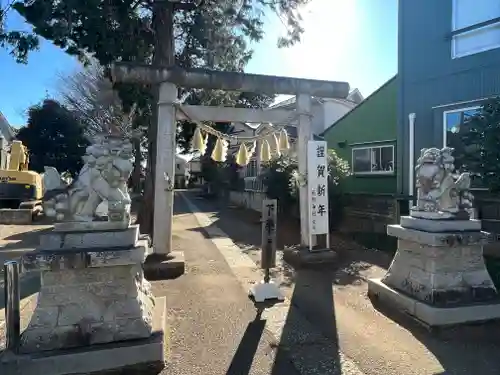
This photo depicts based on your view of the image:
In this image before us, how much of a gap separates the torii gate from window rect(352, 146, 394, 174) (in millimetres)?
6881

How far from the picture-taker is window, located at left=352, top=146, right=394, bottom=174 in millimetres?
14297

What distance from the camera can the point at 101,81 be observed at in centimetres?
2378

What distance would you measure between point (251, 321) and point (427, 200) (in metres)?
2.98

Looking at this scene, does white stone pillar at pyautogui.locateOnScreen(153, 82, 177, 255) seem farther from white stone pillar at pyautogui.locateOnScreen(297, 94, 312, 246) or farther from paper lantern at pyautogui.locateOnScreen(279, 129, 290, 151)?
white stone pillar at pyautogui.locateOnScreen(297, 94, 312, 246)

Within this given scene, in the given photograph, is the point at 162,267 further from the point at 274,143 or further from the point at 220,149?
the point at 274,143

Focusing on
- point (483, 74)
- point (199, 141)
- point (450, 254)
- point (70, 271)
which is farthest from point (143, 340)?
point (483, 74)

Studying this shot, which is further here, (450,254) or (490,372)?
(450,254)

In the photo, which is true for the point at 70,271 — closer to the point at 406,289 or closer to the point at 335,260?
the point at 406,289

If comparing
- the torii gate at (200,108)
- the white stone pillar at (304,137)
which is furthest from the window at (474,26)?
the white stone pillar at (304,137)

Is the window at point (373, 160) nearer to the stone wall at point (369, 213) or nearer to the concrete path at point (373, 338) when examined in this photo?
the stone wall at point (369, 213)

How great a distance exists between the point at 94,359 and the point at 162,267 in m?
3.64

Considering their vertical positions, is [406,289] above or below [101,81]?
below

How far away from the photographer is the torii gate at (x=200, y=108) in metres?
7.22

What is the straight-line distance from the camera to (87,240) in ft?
13.0
